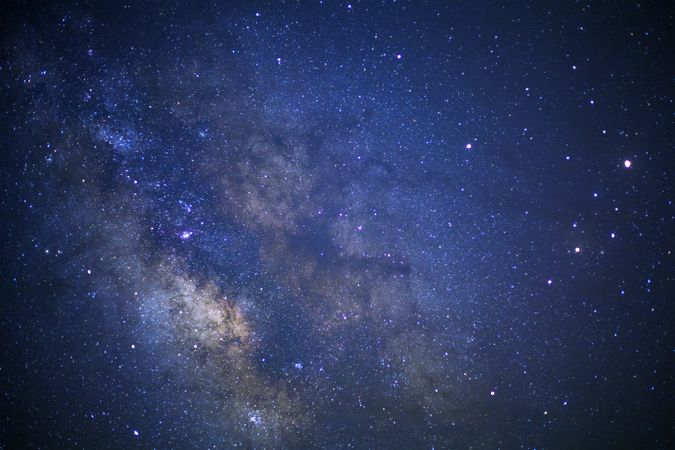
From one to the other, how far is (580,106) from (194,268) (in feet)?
15.5

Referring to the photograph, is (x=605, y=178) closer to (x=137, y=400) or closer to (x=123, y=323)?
(x=123, y=323)

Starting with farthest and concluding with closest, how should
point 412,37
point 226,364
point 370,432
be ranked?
point 370,432 → point 226,364 → point 412,37

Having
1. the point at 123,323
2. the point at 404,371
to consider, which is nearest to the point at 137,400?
the point at 123,323

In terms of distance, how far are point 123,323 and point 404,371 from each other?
3233mm

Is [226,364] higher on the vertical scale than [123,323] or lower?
lower

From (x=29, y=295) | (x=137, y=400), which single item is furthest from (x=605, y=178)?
(x=29, y=295)

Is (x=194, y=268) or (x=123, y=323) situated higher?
(x=194, y=268)

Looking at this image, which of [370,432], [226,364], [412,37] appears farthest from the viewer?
[370,432]

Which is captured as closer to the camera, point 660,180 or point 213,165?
point 213,165

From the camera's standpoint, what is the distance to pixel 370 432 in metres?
3.50

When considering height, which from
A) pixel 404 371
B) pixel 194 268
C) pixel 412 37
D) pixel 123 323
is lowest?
pixel 404 371

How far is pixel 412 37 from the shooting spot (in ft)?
9.88

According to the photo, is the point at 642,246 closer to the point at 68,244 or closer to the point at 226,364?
Result: the point at 226,364

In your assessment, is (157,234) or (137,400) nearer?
(157,234)
